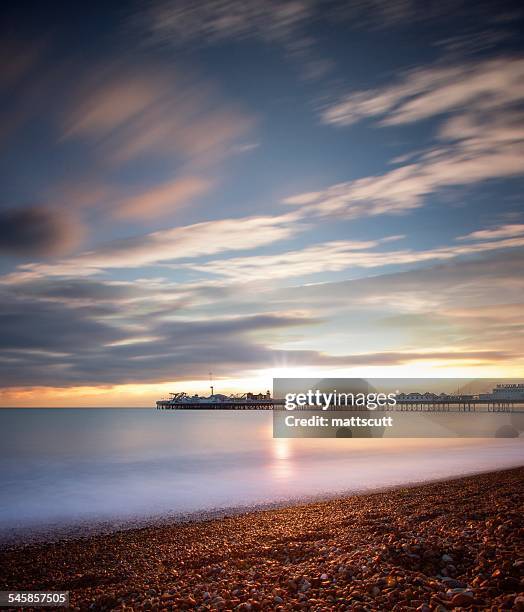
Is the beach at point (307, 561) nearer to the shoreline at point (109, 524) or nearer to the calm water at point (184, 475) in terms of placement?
the shoreline at point (109, 524)

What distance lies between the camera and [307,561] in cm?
912

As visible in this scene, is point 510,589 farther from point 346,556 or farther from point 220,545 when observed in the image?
point 220,545

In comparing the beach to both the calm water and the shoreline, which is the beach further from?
the calm water

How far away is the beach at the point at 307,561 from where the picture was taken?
22.6 ft

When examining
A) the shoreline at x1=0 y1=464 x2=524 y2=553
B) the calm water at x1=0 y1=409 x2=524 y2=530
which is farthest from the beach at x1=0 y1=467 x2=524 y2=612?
the calm water at x1=0 y1=409 x2=524 y2=530

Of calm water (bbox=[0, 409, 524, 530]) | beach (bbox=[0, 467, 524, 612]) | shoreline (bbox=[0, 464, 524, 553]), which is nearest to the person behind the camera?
beach (bbox=[0, 467, 524, 612])

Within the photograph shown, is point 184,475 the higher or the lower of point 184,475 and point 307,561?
the lower

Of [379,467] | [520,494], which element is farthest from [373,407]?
[520,494]

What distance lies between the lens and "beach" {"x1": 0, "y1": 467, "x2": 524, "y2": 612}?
689 centimetres

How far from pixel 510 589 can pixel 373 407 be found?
609ft

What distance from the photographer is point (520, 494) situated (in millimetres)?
15375

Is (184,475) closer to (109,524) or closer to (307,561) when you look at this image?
(109,524)

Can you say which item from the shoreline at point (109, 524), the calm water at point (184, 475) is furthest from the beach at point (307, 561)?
the calm water at point (184, 475)

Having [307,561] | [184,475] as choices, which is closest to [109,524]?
[307,561]
